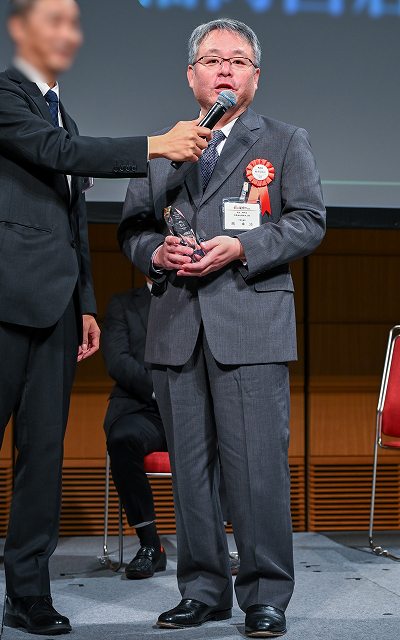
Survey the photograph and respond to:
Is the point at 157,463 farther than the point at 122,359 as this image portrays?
No

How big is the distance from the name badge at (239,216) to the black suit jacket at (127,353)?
1393mm

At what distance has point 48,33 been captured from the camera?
2121 mm

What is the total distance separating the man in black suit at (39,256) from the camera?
2131 millimetres

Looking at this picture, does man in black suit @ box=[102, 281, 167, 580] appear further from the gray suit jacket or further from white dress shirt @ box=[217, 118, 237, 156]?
white dress shirt @ box=[217, 118, 237, 156]

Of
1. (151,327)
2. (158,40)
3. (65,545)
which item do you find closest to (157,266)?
(151,327)

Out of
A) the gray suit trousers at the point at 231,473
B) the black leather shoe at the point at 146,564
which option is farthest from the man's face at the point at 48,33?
the black leather shoe at the point at 146,564

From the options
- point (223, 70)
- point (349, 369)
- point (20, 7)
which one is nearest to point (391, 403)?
point (349, 369)

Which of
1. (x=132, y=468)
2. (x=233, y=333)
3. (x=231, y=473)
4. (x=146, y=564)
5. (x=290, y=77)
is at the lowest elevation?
(x=146, y=564)

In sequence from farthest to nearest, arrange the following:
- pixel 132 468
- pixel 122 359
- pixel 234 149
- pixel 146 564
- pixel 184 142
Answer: pixel 122 359, pixel 132 468, pixel 146 564, pixel 234 149, pixel 184 142

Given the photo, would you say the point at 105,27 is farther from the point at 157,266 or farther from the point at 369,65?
the point at 157,266

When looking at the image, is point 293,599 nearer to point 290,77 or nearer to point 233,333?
point 233,333

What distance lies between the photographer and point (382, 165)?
12.4 ft

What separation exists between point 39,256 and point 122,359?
1517 mm

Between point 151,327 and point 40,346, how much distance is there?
1.04ft
